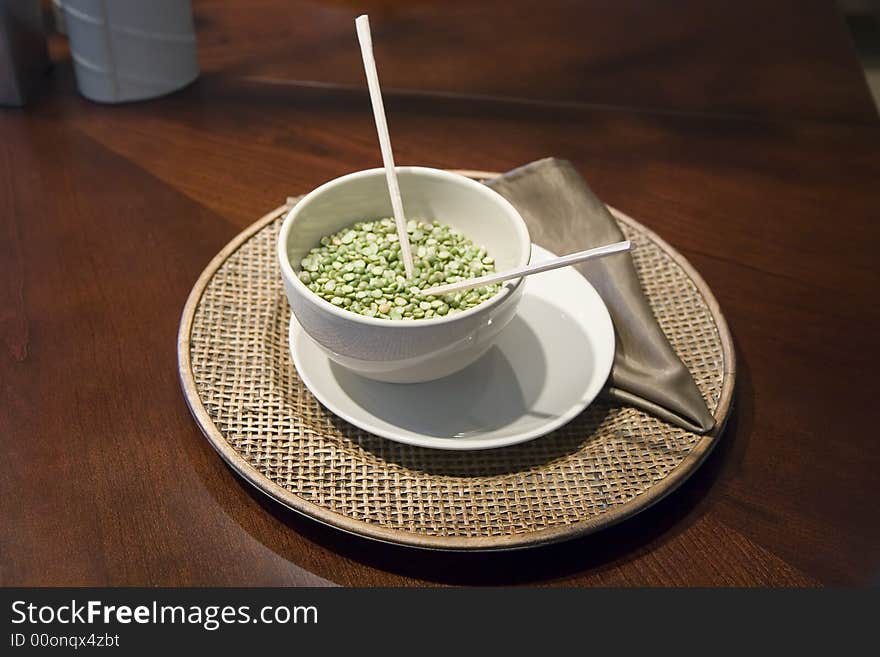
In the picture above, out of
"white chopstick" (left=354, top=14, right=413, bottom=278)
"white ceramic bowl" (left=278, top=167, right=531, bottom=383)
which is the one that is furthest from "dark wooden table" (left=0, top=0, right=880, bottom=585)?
"white chopstick" (left=354, top=14, right=413, bottom=278)

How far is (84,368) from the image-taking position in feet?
3.09

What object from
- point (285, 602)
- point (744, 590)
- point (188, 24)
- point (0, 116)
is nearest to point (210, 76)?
point (188, 24)

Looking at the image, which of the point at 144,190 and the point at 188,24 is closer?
the point at 144,190

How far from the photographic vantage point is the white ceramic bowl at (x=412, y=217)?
79cm

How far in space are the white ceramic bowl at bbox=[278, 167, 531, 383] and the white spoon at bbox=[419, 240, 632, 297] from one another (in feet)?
0.05

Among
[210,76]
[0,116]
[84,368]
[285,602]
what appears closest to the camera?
[285,602]

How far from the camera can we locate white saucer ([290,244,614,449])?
0.86 m

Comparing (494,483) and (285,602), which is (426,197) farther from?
(285,602)

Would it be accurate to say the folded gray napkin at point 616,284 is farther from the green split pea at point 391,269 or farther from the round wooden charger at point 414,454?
the green split pea at point 391,269

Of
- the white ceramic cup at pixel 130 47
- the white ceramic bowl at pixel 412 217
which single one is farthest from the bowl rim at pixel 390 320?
the white ceramic cup at pixel 130 47

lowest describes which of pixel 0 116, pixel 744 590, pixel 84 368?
pixel 744 590

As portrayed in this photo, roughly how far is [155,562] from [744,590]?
496mm

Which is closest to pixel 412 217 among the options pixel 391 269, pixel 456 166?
pixel 391 269

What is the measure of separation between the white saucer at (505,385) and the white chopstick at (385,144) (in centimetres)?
13
